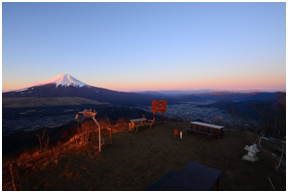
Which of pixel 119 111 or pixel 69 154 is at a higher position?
pixel 69 154

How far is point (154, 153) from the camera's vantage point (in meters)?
7.41

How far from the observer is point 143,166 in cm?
606

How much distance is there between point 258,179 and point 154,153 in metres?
4.12

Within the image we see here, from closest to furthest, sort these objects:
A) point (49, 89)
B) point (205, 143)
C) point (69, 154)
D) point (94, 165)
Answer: point (94, 165)
point (69, 154)
point (205, 143)
point (49, 89)

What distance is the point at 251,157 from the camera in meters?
6.39

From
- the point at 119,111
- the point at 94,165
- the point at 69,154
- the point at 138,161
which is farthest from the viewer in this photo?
the point at 119,111

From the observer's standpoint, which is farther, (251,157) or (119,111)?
(119,111)

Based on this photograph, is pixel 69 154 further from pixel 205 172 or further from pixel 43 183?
pixel 205 172

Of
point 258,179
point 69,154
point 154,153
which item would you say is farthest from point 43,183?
point 258,179

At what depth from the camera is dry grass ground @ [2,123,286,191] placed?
4816mm

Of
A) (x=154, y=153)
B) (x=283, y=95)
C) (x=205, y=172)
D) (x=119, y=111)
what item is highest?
(x=283, y=95)

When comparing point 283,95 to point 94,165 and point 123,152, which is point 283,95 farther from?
point 94,165

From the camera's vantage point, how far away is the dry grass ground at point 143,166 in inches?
190

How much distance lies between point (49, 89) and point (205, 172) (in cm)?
12106
